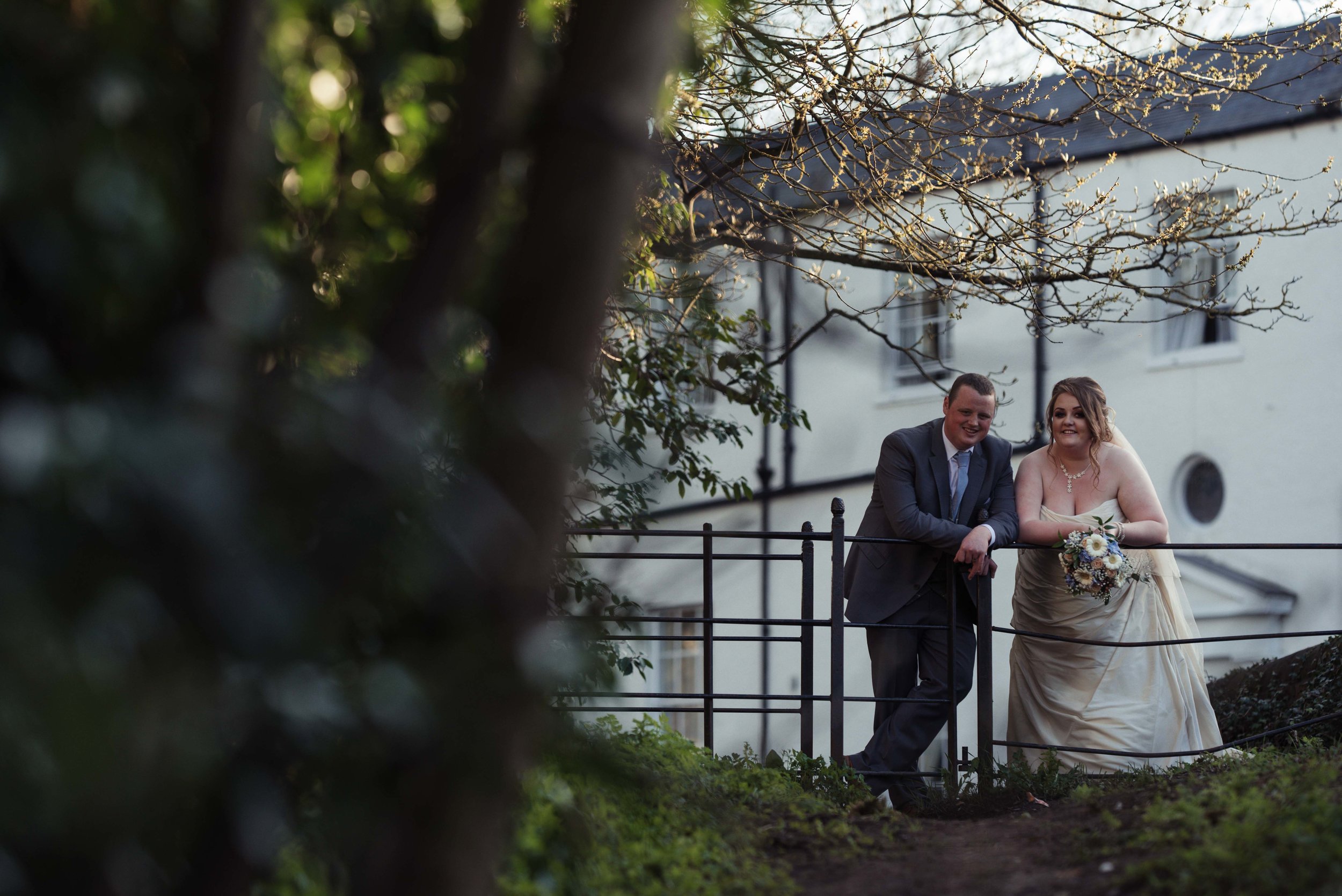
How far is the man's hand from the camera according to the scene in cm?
575

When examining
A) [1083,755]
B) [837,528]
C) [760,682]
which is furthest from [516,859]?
[760,682]

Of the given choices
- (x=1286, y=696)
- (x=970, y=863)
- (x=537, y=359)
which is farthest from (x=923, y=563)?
(x=537, y=359)

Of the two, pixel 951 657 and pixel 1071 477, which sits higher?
pixel 1071 477

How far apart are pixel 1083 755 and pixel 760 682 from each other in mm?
9855

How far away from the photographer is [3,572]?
1177 millimetres

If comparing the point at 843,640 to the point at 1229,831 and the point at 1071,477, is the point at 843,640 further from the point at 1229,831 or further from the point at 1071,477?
the point at 1229,831

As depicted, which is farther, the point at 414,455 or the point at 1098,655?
the point at 1098,655

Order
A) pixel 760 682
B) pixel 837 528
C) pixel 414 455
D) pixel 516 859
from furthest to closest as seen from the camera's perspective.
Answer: pixel 760 682 < pixel 837 528 < pixel 516 859 < pixel 414 455

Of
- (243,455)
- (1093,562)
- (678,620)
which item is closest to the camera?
(243,455)

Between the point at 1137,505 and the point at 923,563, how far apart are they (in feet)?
3.70

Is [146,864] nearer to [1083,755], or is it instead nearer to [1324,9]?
[1083,755]

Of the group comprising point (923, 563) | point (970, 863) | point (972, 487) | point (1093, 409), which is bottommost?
point (970, 863)

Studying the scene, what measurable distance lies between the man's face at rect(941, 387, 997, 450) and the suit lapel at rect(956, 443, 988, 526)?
0.10m

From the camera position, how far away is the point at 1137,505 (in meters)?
6.26
